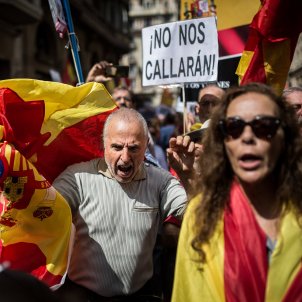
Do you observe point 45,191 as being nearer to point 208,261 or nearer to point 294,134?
point 208,261

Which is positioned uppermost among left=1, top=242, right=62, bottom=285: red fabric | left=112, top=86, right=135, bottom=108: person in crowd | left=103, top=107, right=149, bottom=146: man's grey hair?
left=112, top=86, right=135, bottom=108: person in crowd

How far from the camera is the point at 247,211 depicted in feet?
6.12

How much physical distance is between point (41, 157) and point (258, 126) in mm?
1492

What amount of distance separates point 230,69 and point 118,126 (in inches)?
91.1

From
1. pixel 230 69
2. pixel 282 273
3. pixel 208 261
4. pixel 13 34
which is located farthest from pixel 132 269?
pixel 13 34

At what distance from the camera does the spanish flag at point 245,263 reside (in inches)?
70.3

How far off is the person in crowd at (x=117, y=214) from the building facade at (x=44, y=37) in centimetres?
537

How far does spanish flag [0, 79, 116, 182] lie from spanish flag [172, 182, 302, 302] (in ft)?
4.38

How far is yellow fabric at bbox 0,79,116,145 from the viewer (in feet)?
9.62

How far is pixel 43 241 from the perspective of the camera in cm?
272

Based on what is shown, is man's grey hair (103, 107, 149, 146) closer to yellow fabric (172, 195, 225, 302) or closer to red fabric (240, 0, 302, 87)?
yellow fabric (172, 195, 225, 302)

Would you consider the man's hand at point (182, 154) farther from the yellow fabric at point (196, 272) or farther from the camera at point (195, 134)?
the yellow fabric at point (196, 272)

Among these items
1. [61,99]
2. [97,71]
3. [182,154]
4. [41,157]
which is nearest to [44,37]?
[97,71]

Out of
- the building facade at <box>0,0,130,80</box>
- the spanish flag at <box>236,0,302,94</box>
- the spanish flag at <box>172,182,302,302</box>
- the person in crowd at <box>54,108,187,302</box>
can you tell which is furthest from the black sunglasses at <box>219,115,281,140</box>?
the building facade at <box>0,0,130,80</box>
